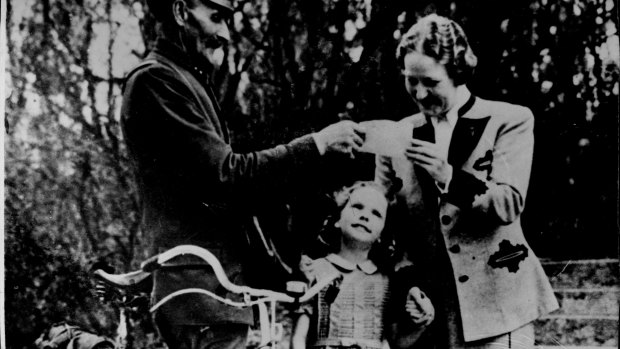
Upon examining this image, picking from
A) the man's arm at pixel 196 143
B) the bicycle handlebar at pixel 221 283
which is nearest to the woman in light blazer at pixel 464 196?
the man's arm at pixel 196 143

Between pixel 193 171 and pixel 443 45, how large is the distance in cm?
176

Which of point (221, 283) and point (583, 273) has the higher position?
point (583, 273)

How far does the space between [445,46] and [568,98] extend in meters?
0.89

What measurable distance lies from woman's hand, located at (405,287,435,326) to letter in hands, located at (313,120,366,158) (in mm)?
945

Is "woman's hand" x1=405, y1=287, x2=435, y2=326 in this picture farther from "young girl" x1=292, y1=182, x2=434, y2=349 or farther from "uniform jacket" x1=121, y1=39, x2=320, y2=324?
"uniform jacket" x1=121, y1=39, x2=320, y2=324

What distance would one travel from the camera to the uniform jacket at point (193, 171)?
457 centimetres

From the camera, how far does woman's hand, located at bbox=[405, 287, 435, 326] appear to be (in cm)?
460

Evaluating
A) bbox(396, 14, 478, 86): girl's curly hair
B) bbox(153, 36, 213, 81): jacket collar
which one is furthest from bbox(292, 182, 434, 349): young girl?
bbox(153, 36, 213, 81): jacket collar

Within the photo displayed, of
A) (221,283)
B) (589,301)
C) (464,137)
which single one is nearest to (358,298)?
(221,283)

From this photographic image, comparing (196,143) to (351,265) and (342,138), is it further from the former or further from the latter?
(351,265)

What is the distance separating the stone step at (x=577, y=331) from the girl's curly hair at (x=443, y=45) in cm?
162

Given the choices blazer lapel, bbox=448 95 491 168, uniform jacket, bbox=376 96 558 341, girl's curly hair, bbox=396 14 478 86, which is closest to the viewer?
uniform jacket, bbox=376 96 558 341

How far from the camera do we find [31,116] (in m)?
4.97

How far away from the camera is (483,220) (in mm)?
4602
